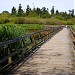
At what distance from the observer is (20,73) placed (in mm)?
8484

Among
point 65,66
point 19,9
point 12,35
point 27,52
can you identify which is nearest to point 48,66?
point 65,66

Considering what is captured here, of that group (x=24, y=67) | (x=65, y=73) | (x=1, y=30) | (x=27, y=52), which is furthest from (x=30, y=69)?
(x=1, y=30)

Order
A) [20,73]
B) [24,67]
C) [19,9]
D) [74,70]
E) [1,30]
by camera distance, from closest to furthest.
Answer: [20,73], [74,70], [24,67], [1,30], [19,9]

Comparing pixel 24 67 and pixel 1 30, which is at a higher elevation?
pixel 1 30

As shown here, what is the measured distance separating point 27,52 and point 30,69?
3948mm

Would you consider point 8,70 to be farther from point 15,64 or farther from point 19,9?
point 19,9

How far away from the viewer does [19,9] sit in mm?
170750

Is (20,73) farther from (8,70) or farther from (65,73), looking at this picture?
(65,73)

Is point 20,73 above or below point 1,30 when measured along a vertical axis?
below

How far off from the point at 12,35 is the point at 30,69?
5.60m

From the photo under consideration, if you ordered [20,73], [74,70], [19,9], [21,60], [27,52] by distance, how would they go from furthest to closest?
[19,9]
[27,52]
[21,60]
[74,70]
[20,73]

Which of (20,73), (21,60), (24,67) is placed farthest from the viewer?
(21,60)

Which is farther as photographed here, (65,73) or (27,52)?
(27,52)

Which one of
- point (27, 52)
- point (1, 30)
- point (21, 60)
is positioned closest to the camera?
point (21, 60)
